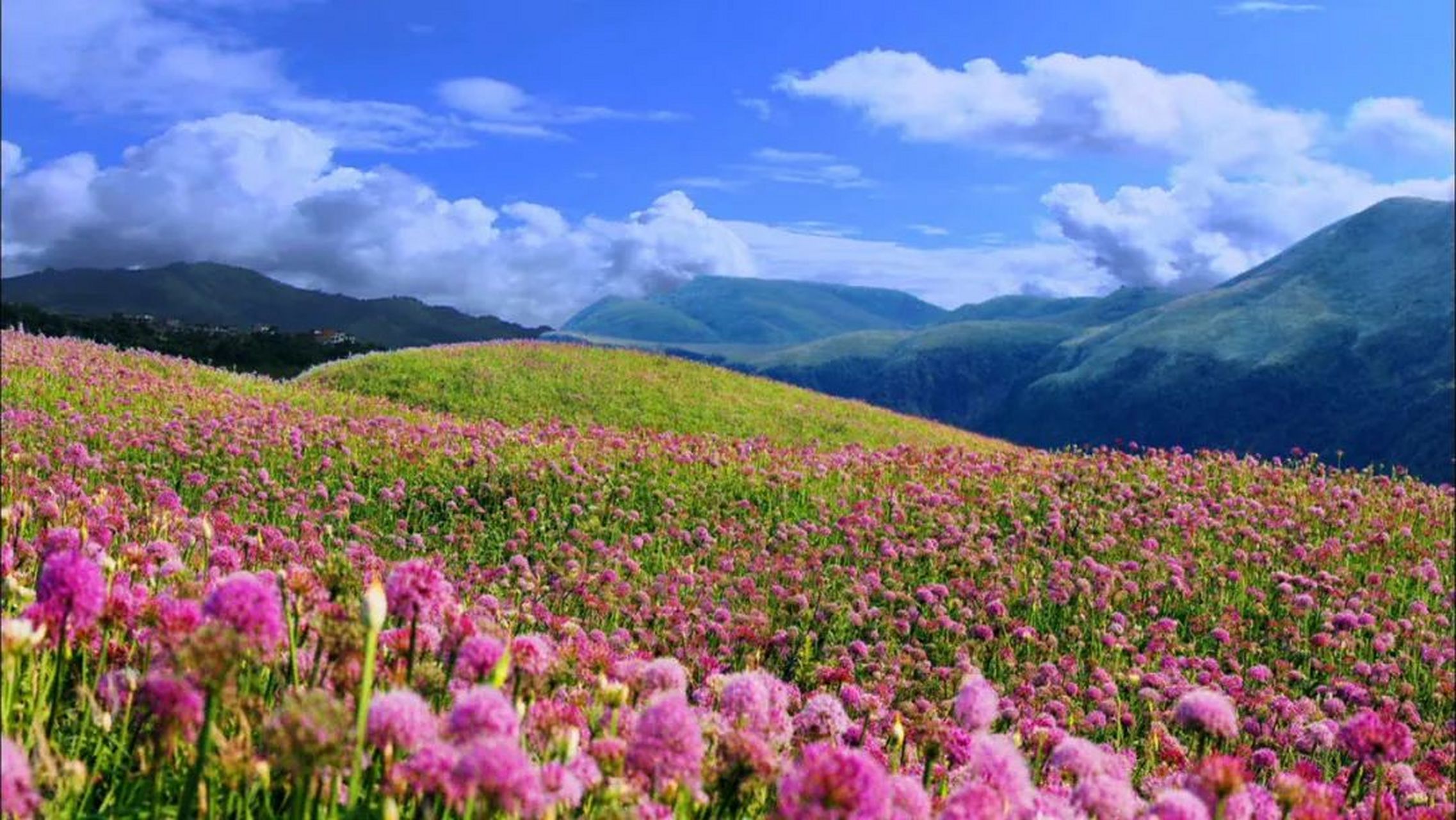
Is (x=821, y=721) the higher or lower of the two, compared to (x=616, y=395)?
lower

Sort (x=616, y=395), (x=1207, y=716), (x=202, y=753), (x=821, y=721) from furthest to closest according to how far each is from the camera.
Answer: (x=616, y=395) < (x=821, y=721) < (x=1207, y=716) < (x=202, y=753)

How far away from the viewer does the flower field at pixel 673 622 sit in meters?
2.87

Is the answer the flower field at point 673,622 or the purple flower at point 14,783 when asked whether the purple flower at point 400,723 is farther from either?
the purple flower at point 14,783

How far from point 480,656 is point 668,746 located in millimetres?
622

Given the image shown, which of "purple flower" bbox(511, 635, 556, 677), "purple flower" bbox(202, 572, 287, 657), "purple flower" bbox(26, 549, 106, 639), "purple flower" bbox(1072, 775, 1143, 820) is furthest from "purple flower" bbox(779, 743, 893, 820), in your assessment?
"purple flower" bbox(26, 549, 106, 639)

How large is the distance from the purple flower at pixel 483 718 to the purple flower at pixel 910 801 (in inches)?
36.0

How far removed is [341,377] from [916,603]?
26950 mm

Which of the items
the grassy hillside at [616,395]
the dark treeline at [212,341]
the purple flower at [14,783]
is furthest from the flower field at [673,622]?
the dark treeline at [212,341]

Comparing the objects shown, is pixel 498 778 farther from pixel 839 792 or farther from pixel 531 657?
pixel 531 657

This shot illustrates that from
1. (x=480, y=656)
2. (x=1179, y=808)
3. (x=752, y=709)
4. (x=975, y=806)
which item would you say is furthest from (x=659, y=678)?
(x=1179, y=808)

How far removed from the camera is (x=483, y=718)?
259cm

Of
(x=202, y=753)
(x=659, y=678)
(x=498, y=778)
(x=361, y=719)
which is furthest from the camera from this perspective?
(x=659, y=678)

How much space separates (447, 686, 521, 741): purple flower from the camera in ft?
8.50

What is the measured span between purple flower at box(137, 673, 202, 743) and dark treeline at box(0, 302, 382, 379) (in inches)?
1931
